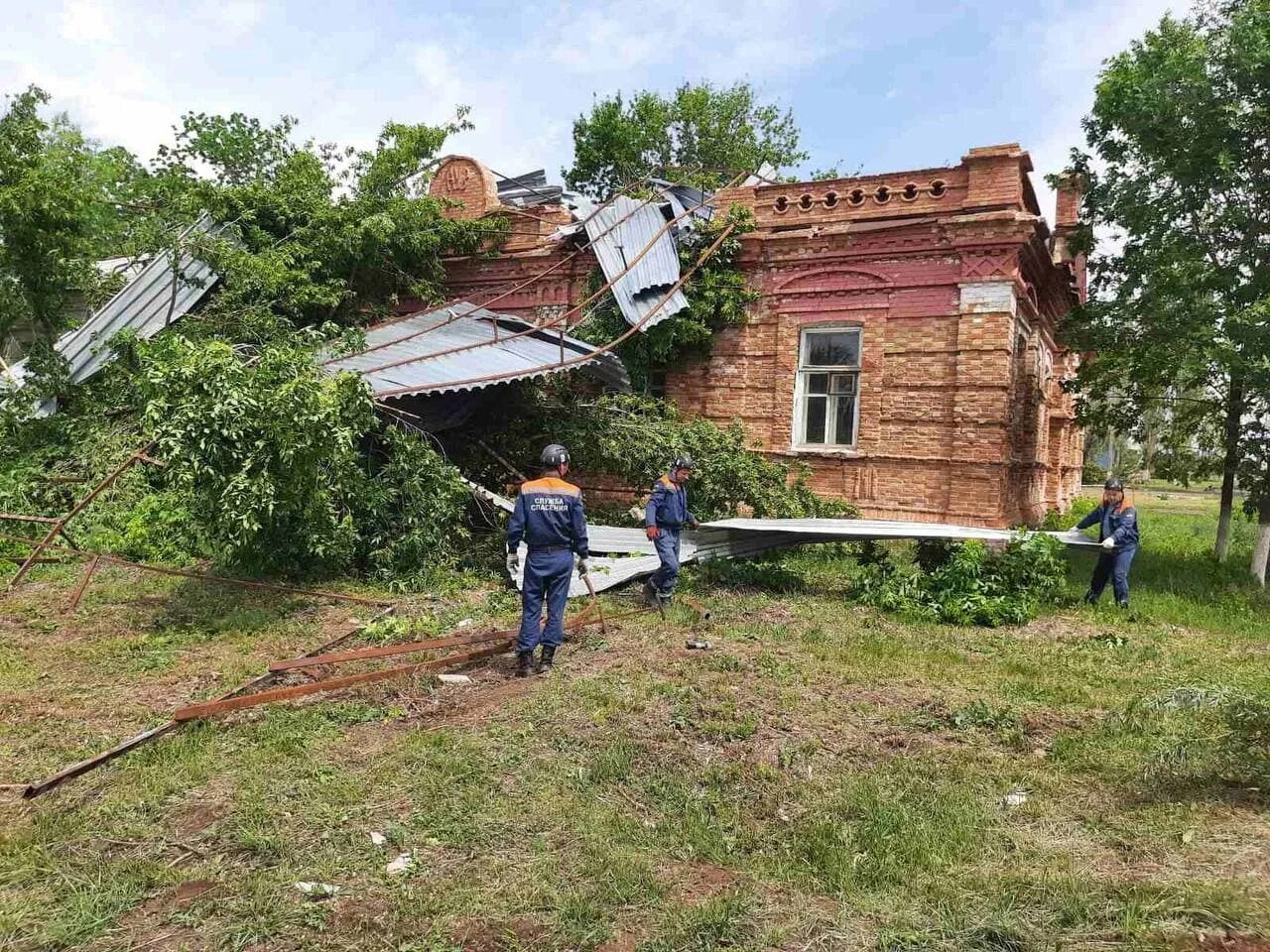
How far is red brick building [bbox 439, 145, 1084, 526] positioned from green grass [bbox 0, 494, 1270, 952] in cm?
507

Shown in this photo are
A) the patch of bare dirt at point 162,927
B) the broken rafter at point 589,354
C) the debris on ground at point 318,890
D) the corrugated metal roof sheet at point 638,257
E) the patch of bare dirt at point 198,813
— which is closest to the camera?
the patch of bare dirt at point 162,927

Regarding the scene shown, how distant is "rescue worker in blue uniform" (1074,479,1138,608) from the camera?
799cm

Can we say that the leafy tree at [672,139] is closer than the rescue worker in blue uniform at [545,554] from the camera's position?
No

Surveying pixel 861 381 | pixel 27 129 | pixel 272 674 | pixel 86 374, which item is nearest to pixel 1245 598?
pixel 861 381

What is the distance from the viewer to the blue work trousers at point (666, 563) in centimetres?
770

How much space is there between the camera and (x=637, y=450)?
1029 centimetres

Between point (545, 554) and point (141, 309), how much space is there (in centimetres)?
923

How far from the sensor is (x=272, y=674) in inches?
214

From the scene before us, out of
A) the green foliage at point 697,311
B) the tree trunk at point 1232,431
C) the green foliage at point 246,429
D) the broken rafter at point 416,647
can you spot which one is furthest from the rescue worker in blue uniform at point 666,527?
the tree trunk at point 1232,431

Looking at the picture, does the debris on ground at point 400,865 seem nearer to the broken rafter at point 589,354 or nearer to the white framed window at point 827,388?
the broken rafter at point 589,354

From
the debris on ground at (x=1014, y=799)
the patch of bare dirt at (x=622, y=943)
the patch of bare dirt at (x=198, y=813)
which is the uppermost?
the debris on ground at (x=1014, y=799)

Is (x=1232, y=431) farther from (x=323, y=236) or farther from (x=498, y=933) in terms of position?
(x=323, y=236)

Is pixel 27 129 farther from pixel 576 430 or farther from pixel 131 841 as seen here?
pixel 131 841

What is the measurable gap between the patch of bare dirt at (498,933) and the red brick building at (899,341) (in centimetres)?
953
